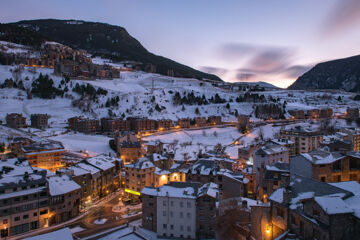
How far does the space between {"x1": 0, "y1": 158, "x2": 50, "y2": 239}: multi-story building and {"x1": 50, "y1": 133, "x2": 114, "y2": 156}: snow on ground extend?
26939 mm

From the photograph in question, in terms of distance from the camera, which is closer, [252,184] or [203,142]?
[252,184]

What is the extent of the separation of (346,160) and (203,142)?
49.8 metres

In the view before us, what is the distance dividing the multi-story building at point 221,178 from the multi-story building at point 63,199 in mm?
14065

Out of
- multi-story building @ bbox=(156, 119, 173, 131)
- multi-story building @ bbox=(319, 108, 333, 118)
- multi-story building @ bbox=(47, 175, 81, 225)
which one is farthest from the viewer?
multi-story building @ bbox=(319, 108, 333, 118)

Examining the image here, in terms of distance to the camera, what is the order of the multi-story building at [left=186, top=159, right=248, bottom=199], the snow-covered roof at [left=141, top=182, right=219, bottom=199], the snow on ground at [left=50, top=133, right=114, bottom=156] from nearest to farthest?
the snow-covered roof at [left=141, top=182, right=219, bottom=199]
the multi-story building at [left=186, top=159, right=248, bottom=199]
the snow on ground at [left=50, top=133, right=114, bottom=156]

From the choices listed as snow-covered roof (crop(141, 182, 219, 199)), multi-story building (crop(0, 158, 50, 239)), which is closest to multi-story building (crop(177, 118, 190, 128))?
multi-story building (crop(0, 158, 50, 239))

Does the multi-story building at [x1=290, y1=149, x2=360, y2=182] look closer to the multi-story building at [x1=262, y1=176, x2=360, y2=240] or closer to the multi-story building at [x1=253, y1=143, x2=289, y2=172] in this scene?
the multi-story building at [x1=262, y1=176, x2=360, y2=240]

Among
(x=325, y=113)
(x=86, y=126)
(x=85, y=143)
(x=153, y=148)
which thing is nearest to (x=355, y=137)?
(x=153, y=148)

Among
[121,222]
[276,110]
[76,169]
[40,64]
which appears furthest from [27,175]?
[40,64]

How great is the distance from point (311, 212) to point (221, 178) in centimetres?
1749

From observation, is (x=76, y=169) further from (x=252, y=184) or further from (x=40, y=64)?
(x=40, y=64)

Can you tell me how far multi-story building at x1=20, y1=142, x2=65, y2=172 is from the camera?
41.4m

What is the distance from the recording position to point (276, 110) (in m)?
110

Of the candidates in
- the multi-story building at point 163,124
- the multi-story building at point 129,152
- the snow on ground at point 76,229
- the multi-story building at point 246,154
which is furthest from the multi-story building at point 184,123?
the snow on ground at point 76,229
